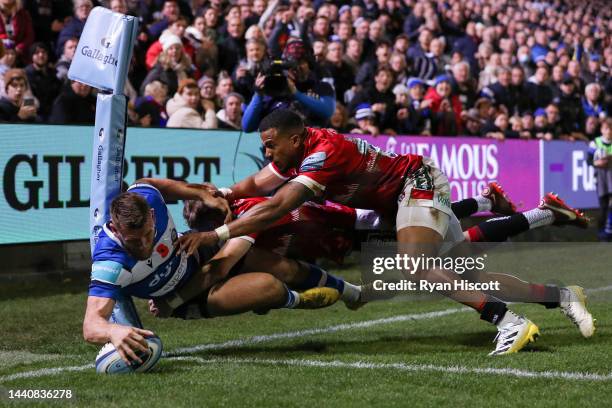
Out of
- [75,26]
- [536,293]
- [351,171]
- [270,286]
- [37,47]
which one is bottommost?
[536,293]

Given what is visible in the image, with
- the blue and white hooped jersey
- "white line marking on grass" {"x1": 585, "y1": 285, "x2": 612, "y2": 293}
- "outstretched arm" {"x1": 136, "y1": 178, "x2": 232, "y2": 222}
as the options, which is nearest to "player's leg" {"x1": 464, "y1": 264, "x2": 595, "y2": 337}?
"outstretched arm" {"x1": 136, "y1": 178, "x2": 232, "y2": 222}

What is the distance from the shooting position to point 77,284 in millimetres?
10945

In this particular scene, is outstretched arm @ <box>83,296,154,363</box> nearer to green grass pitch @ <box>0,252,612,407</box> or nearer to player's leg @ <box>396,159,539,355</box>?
green grass pitch @ <box>0,252,612,407</box>

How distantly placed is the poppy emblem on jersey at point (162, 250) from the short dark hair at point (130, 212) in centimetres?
41

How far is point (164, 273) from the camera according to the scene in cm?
637

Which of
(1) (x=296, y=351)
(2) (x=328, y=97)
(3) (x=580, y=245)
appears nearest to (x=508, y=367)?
(1) (x=296, y=351)

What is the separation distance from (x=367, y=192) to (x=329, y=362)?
1340 millimetres

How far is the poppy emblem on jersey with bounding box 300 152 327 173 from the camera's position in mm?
6484

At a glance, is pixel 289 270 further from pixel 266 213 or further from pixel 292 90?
pixel 292 90

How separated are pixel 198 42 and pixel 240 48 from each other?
0.62 metres

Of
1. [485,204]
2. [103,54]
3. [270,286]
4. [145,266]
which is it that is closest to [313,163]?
[270,286]

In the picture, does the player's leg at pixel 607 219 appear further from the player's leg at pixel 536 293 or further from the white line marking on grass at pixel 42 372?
the white line marking on grass at pixel 42 372

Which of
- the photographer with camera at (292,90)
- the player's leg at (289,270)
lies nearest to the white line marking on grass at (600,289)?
the photographer with camera at (292,90)

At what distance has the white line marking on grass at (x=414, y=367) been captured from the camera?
5.71 metres
